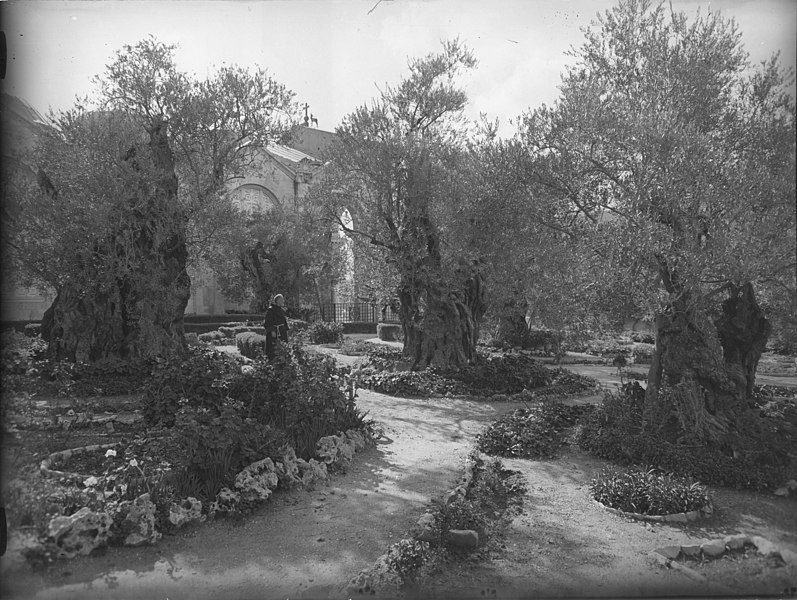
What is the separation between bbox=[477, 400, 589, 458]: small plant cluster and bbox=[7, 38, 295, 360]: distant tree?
5.71m

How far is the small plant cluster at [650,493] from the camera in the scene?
4.42 m

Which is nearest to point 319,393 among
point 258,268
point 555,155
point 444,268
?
point 555,155

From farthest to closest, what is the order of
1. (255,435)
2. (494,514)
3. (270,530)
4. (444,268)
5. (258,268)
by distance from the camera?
(258,268) < (444,268) < (255,435) < (494,514) < (270,530)

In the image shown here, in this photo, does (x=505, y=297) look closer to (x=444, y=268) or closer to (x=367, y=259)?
(x=444, y=268)

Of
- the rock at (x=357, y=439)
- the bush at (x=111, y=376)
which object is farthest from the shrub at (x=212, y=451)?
the bush at (x=111, y=376)

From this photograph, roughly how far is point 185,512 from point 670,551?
317 cm

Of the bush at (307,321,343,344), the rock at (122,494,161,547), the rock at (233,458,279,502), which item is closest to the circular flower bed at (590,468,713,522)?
the rock at (233,458,279,502)

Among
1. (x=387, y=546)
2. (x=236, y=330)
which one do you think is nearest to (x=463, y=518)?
(x=387, y=546)

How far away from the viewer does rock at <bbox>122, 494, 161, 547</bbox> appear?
3.78 meters

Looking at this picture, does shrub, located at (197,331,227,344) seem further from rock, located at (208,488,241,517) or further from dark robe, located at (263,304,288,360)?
rock, located at (208,488,241,517)

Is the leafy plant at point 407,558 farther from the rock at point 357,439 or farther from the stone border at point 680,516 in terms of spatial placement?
the rock at point 357,439

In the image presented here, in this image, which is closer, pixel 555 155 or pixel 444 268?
pixel 555 155

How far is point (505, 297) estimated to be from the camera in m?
12.5

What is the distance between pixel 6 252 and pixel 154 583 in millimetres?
1998
